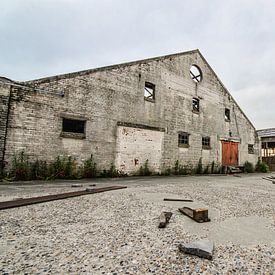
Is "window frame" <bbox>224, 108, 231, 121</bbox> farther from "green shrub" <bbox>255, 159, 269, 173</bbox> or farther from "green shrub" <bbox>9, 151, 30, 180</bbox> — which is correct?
"green shrub" <bbox>9, 151, 30, 180</bbox>

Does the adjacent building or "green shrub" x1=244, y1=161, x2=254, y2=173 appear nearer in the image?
"green shrub" x1=244, y1=161, x2=254, y2=173

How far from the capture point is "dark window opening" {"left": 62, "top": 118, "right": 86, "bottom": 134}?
8685 millimetres

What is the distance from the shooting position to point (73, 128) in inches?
353

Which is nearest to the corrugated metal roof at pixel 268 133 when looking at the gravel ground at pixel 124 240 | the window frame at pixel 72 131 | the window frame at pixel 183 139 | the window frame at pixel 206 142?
the window frame at pixel 206 142

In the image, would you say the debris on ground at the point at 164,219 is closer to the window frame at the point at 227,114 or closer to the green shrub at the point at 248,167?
the window frame at the point at 227,114

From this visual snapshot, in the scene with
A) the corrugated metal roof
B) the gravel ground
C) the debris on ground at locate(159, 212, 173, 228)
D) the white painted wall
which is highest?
the corrugated metal roof

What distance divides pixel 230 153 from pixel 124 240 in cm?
1471

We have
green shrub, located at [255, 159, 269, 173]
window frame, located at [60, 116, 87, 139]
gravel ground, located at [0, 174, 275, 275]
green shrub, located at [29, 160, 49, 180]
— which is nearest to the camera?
gravel ground, located at [0, 174, 275, 275]

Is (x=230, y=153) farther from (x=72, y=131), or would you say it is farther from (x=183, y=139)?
(x=72, y=131)

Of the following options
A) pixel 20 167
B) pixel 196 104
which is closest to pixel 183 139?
pixel 196 104

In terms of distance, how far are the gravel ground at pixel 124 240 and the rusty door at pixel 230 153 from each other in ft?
38.3

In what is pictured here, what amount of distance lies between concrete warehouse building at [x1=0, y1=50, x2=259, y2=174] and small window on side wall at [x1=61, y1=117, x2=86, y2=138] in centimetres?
4

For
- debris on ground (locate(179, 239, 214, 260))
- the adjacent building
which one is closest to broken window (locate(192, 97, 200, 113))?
debris on ground (locate(179, 239, 214, 260))

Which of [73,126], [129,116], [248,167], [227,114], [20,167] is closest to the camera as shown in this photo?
[20,167]
